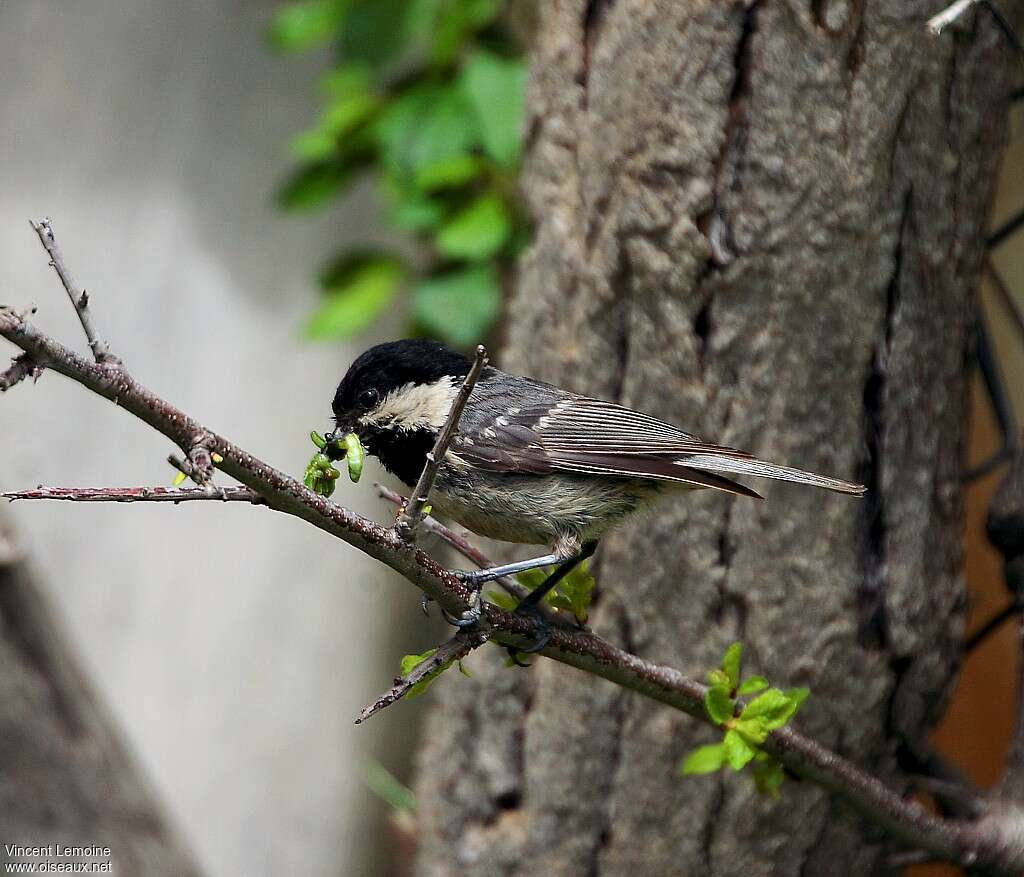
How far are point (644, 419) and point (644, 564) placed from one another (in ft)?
1.41

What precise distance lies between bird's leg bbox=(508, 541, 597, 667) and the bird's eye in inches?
17.9

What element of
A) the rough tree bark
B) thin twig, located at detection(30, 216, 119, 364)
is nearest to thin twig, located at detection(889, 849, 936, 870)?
the rough tree bark

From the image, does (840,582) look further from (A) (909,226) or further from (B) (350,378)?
(B) (350,378)

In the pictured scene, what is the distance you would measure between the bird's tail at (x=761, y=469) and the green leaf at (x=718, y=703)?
0.39 meters

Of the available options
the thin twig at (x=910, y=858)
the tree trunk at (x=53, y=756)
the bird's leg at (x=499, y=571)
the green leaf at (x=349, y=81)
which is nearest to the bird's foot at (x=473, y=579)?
the bird's leg at (x=499, y=571)

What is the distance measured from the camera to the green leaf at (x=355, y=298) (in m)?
3.43

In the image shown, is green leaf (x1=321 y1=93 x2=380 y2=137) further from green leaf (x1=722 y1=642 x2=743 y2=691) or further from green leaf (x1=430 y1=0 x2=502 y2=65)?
green leaf (x1=722 y1=642 x2=743 y2=691)

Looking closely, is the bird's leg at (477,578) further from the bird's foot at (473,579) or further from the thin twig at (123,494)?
the thin twig at (123,494)

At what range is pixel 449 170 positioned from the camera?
3.22 m

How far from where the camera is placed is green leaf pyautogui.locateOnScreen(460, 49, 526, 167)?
10.1 ft

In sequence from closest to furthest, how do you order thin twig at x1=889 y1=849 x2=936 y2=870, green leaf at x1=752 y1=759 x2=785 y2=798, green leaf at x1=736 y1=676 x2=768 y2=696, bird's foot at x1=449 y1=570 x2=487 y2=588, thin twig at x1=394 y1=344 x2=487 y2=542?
thin twig at x1=394 y1=344 x2=487 y2=542
bird's foot at x1=449 y1=570 x2=487 y2=588
green leaf at x1=736 y1=676 x2=768 y2=696
green leaf at x1=752 y1=759 x2=785 y2=798
thin twig at x1=889 y1=849 x2=936 y2=870

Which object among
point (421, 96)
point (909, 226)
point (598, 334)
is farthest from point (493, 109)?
point (909, 226)

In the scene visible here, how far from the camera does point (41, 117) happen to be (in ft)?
13.3

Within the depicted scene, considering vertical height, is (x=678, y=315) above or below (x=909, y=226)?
below
